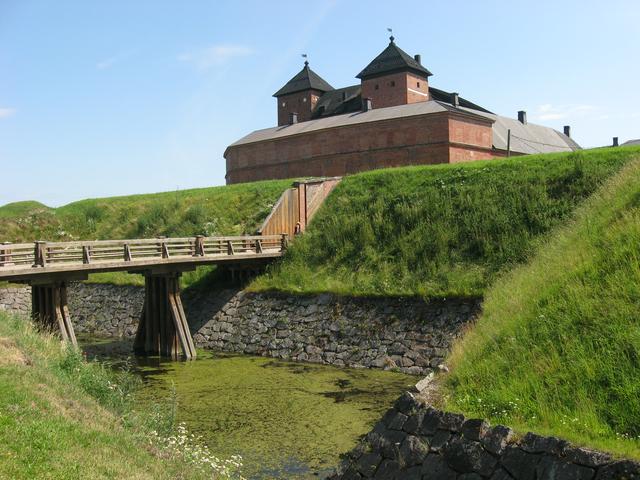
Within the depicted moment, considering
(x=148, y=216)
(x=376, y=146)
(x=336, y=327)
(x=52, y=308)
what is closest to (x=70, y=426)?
(x=52, y=308)

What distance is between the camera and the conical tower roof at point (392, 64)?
152 feet

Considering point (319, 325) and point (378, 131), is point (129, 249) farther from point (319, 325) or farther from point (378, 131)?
point (378, 131)

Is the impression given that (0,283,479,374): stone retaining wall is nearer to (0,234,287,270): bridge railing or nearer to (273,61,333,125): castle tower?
(0,234,287,270): bridge railing

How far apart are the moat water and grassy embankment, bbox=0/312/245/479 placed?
130cm

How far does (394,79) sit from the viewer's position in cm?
4641

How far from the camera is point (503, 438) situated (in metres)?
7.16

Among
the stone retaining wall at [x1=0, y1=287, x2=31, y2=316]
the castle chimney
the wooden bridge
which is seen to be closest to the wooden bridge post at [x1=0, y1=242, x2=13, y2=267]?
the wooden bridge

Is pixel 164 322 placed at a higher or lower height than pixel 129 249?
lower

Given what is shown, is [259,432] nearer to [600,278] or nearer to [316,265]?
[600,278]

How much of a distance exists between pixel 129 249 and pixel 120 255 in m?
1.17

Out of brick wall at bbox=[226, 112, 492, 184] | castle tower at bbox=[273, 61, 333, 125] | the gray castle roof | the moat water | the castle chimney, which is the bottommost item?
the moat water

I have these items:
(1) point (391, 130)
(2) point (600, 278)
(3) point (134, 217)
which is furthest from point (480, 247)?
(3) point (134, 217)

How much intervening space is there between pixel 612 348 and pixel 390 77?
41099 millimetres

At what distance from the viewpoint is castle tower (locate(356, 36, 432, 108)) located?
4596cm
